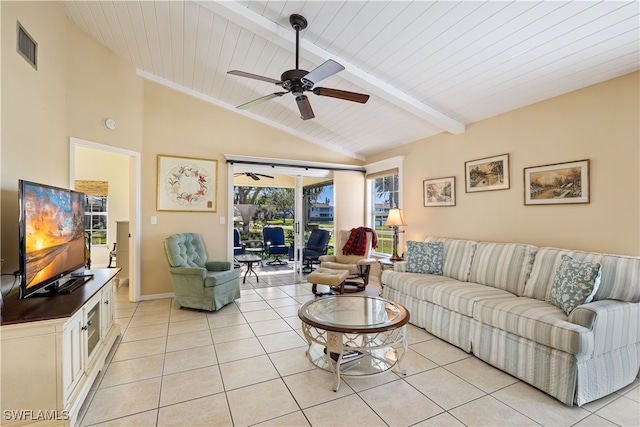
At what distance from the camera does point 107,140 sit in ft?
12.1

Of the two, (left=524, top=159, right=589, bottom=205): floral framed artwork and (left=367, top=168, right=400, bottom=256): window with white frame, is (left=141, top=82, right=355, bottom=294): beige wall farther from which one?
(left=524, top=159, right=589, bottom=205): floral framed artwork

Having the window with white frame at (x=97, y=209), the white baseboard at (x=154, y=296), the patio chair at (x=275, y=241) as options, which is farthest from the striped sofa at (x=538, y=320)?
the window with white frame at (x=97, y=209)

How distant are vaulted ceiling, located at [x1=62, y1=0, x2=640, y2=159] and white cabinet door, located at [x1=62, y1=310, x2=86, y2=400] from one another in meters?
2.63

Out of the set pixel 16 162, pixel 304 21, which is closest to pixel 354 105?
pixel 304 21

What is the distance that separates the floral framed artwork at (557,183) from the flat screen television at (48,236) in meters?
4.33

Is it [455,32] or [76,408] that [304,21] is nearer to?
[455,32]

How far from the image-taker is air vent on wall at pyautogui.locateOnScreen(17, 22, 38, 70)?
2.21 meters

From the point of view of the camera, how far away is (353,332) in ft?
6.96

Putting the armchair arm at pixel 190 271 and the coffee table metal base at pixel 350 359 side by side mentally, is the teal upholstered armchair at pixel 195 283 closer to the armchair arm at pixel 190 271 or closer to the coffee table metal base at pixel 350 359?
the armchair arm at pixel 190 271

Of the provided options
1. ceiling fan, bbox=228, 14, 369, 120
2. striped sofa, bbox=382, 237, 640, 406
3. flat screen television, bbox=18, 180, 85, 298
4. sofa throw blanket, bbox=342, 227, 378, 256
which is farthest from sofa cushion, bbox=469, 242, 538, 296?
flat screen television, bbox=18, 180, 85, 298

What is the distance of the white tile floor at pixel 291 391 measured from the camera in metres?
1.85

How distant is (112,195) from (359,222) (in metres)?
5.21

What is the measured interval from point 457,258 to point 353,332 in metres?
2.10

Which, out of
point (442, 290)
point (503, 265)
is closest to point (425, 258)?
point (442, 290)
